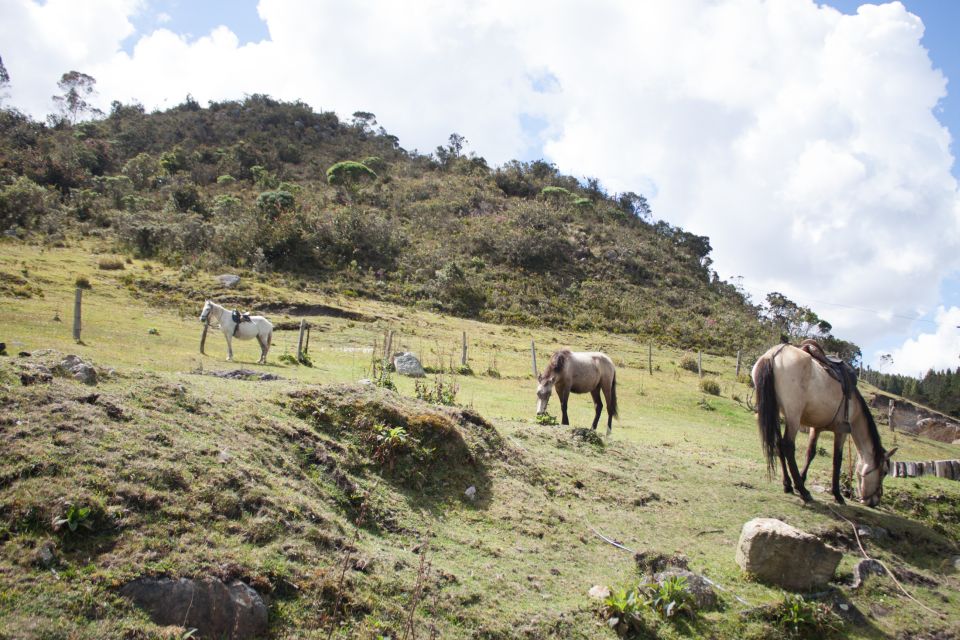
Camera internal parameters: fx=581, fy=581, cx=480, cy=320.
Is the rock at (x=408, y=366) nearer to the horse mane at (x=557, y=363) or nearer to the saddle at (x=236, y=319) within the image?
the saddle at (x=236, y=319)

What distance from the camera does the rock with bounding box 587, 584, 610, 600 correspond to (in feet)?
17.9

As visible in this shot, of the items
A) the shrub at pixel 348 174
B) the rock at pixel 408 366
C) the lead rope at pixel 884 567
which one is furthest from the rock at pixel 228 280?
the shrub at pixel 348 174

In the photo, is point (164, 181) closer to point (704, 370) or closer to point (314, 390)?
point (704, 370)

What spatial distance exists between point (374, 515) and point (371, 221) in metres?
49.8

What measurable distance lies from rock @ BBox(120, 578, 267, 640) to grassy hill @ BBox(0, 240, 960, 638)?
10 centimetres

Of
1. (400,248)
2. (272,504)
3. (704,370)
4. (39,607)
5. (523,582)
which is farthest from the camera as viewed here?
(400,248)

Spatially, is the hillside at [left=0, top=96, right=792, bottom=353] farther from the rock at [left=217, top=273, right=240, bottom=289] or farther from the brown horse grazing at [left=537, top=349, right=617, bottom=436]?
the brown horse grazing at [left=537, top=349, right=617, bottom=436]

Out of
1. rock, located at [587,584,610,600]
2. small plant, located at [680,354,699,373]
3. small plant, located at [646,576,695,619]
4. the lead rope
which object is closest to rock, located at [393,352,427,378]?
the lead rope

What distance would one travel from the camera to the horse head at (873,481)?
9023 mm

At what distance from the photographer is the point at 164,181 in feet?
219

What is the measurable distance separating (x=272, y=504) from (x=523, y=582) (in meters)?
2.44

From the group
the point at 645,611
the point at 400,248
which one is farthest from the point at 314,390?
the point at 400,248

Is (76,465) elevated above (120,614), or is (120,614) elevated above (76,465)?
(76,465)

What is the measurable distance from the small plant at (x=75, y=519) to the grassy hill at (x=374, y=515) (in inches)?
1.7
